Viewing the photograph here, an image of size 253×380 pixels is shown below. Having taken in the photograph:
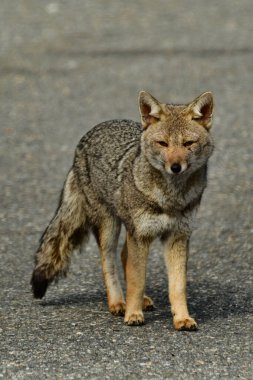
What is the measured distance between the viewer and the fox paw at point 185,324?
6980mm

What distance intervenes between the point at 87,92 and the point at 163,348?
36.4ft

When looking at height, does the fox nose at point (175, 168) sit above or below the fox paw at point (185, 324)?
above

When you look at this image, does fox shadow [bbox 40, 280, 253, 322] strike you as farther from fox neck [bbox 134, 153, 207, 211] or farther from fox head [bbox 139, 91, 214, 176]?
fox head [bbox 139, 91, 214, 176]

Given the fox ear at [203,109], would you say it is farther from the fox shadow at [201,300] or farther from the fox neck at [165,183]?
the fox shadow at [201,300]

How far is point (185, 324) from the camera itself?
6.98 metres

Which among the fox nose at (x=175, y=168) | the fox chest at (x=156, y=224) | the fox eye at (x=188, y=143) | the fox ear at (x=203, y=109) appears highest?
the fox ear at (x=203, y=109)

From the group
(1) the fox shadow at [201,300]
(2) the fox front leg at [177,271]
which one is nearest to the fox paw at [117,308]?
(1) the fox shadow at [201,300]

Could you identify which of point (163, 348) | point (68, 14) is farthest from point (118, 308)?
point (68, 14)

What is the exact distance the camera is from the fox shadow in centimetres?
752

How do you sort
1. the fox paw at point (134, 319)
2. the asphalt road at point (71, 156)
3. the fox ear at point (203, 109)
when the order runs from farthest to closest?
the fox paw at point (134, 319), the fox ear at point (203, 109), the asphalt road at point (71, 156)

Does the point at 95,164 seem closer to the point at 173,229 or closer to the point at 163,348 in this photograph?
the point at 173,229

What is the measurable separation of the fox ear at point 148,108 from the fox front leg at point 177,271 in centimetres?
79

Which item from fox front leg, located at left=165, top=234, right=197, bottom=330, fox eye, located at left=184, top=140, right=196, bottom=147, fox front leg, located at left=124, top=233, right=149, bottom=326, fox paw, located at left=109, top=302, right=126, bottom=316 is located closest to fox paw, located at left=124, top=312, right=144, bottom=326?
fox front leg, located at left=124, top=233, right=149, bottom=326

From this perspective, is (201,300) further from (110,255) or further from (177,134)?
(177,134)
